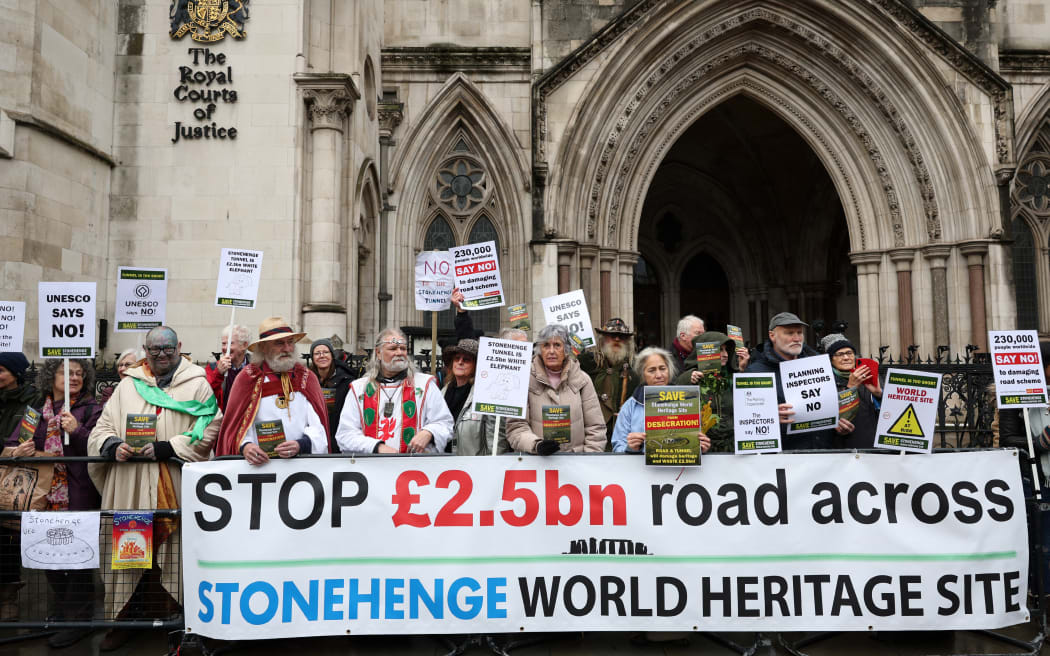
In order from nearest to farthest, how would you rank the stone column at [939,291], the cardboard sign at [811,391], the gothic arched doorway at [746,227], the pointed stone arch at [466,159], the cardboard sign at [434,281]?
the cardboard sign at [811,391], the cardboard sign at [434,281], the pointed stone arch at [466,159], the stone column at [939,291], the gothic arched doorway at [746,227]

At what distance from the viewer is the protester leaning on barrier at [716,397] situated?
5.16 metres

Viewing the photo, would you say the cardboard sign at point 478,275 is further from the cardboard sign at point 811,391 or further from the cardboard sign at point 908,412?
the cardboard sign at point 908,412

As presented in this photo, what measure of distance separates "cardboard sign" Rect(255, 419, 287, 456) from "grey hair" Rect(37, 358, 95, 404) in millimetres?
1922

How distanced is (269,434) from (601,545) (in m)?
2.18

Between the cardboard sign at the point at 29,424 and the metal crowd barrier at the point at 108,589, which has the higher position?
the cardboard sign at the point at 29,424

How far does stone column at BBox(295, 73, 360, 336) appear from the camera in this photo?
11.0 metres

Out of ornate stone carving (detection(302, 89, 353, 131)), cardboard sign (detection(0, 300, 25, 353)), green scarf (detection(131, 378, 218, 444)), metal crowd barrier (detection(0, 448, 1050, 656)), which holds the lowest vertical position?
metal crowd barrier (detection(0, 448, 1050, 656))

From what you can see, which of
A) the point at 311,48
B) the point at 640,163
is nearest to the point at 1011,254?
the point at 640,163

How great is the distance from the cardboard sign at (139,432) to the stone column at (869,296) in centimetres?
1480

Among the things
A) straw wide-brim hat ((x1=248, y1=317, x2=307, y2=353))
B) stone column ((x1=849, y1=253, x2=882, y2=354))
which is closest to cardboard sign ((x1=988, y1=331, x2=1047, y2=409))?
straw wide-brim hat ((x1=248, y1=317, x2=307, y2=353))

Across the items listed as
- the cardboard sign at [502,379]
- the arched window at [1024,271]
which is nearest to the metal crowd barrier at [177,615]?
the cardboard sign at [502,379]

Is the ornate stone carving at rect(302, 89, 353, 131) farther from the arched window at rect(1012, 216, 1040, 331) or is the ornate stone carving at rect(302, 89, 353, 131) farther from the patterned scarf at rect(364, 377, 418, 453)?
the arched window at rect(1012, 216, 1040, 331)

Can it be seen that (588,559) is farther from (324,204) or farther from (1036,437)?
(324,204)

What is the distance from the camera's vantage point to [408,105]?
15.5 m
